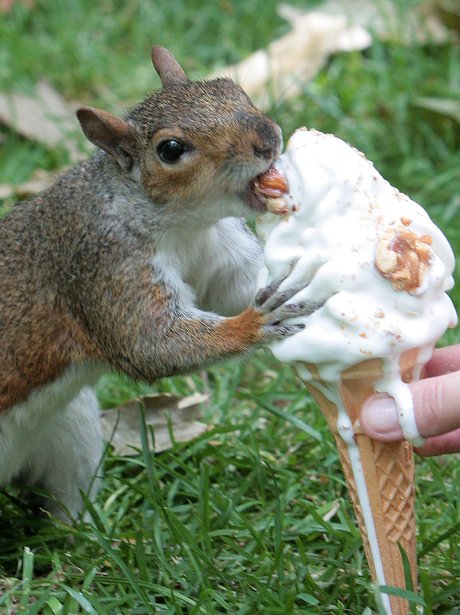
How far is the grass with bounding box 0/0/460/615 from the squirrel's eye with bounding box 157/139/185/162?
850mm

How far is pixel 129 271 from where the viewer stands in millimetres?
3066

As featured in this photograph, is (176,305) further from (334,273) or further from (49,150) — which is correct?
(49,150)

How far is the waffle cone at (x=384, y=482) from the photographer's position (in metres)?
2.53

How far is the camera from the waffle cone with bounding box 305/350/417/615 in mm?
2531

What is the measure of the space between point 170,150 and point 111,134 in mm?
213

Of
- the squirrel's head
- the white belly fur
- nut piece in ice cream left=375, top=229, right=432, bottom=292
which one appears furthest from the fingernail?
the white belly fur

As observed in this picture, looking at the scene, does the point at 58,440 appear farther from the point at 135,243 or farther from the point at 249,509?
the point at 135,243

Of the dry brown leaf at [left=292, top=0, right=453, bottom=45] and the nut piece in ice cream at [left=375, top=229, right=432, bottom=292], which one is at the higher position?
the dry brown leaf at [left=292, top=0, right=453, bottom=45]

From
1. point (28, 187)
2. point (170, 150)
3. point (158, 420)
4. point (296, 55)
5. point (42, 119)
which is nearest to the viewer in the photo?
point (170, 150)

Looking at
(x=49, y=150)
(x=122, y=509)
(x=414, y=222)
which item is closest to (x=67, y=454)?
(x=122, y=509)

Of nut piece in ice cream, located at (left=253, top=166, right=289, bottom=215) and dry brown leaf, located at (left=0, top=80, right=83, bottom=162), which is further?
dry brown leaf, located at (left=0, top=80, right=83, bottom=162)

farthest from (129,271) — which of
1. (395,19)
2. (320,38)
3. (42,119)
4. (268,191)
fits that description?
(395,19)

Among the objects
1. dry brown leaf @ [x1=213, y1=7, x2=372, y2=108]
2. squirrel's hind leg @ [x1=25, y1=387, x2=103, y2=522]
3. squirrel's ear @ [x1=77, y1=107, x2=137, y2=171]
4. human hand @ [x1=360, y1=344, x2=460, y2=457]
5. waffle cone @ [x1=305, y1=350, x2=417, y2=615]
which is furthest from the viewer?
dry brown leaf @ [x1=213, y1=7, x2=372, y2=108]

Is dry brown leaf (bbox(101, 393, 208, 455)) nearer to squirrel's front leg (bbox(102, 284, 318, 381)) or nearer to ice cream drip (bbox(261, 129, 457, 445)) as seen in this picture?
squirrel's front leg (bbox(102, 284, 318, 381))
